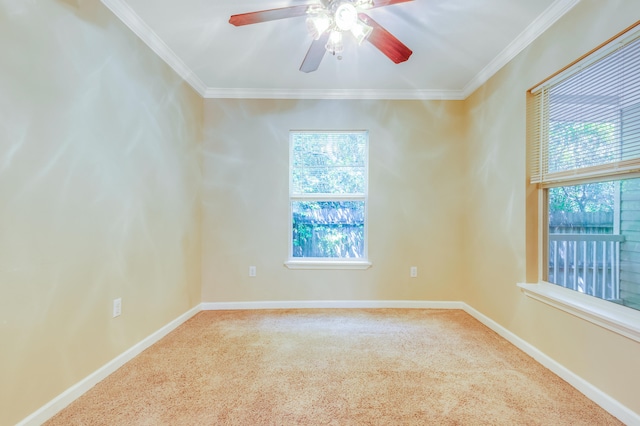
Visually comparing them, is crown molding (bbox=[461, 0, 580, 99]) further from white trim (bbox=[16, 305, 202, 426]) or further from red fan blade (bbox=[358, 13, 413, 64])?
white trim (bbox=[16, 305, 202, 426])

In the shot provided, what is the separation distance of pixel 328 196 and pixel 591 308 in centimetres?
236

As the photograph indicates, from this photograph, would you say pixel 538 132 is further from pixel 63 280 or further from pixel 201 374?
pixel 63 280

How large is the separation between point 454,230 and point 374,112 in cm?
164

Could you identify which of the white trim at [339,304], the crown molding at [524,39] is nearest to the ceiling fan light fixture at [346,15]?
the crown molding at [524,39]

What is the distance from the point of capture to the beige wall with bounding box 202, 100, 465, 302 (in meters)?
3.26

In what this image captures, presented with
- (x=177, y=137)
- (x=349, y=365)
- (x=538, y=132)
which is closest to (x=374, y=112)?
(x=538, y=132)

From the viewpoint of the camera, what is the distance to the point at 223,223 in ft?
10.7

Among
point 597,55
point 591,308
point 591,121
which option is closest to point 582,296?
point 591,308

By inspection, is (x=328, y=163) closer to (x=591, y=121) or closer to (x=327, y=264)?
(x=327, y=264)

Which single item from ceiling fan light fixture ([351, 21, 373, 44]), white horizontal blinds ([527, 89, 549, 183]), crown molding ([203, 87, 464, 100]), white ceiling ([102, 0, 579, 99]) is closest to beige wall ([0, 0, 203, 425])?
white ceiling ([102, 0, 579, 99])

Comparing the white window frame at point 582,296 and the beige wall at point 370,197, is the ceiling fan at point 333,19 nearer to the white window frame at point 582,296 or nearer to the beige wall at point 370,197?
the white window frame at point 582,296

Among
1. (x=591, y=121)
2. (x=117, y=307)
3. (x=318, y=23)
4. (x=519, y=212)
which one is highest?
Answer: (x=318, y=23)

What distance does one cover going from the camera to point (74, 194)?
1639 mm

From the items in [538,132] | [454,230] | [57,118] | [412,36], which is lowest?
[454,230]
